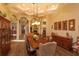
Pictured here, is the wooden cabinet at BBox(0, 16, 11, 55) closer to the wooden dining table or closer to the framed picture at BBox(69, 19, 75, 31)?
the wooden dining table

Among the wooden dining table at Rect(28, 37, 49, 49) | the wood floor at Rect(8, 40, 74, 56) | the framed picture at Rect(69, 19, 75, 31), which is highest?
the framed picture at Rect(69, 19, 75, 31)

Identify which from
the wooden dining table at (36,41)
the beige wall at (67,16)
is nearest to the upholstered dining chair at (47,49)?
the wooden dining table at (36,41)

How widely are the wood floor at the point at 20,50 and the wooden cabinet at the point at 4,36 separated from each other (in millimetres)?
95

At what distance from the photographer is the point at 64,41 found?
279 cm

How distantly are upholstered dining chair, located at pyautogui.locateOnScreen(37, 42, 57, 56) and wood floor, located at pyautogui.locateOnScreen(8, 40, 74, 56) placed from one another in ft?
0.29

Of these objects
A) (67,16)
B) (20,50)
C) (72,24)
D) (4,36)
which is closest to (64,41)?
(72,24)

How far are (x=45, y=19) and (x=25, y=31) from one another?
1.43 ft

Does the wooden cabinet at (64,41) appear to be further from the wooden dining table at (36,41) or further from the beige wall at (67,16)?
the wooden dining table at (36,41)

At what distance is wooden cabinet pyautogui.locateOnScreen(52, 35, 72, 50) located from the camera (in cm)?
278

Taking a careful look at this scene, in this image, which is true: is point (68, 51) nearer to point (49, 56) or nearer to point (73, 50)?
point (73, 50)

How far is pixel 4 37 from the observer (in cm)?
283

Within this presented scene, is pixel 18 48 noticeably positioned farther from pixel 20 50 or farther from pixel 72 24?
pixel 72 24

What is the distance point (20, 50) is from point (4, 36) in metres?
0.40

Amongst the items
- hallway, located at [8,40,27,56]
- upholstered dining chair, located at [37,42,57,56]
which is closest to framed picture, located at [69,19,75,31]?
upholstered dining chair, located at [37,42,57,56]
